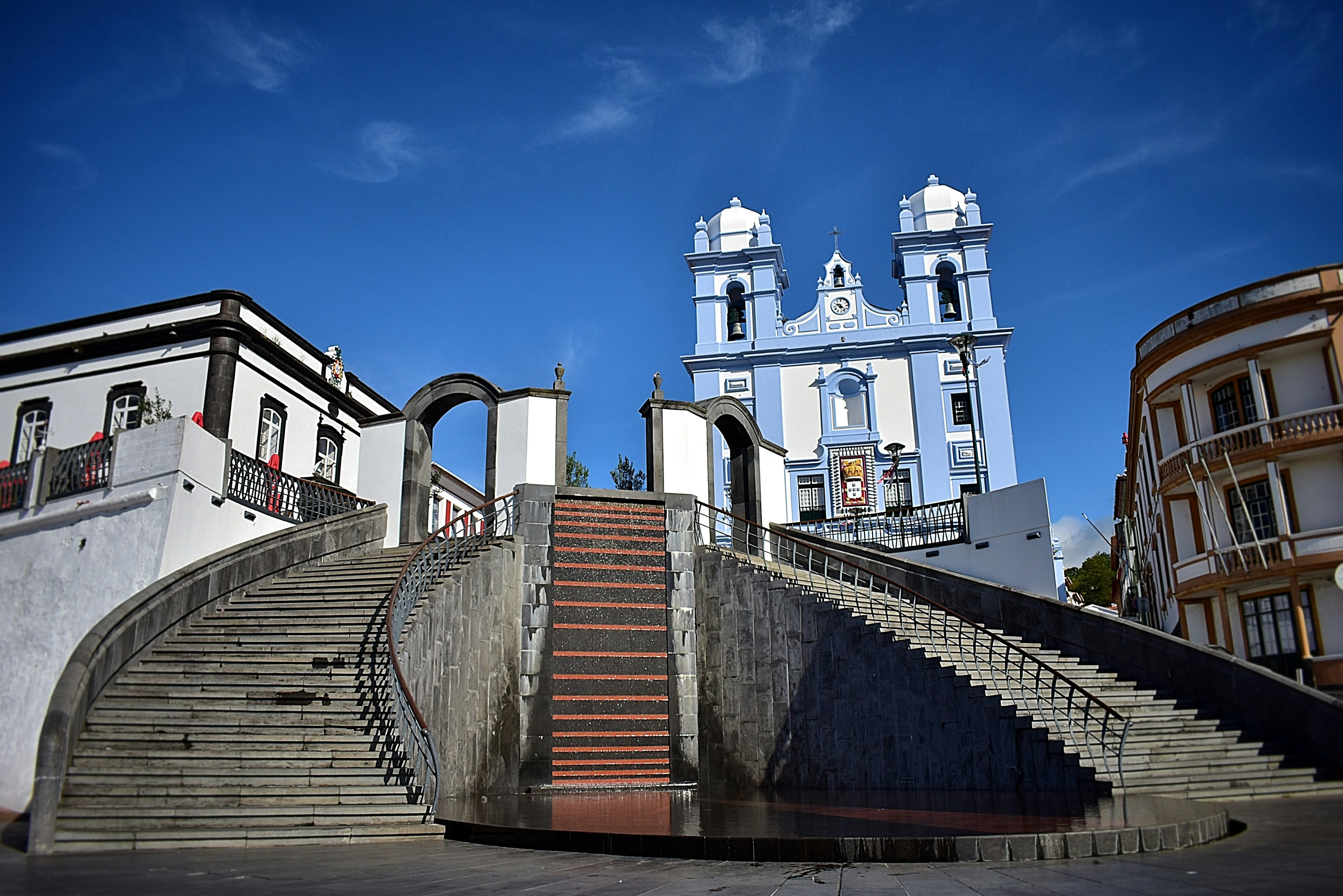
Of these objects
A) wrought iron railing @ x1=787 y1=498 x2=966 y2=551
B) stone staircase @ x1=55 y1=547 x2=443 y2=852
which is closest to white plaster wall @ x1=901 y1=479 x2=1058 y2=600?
wrought iron railing @ x1=787 y1=498 x2=966 y2=551

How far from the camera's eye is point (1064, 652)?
15602mm

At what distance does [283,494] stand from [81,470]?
3557 mm

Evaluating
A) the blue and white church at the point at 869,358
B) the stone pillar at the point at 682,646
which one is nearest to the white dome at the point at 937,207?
the blue and white church at the point at 869,358

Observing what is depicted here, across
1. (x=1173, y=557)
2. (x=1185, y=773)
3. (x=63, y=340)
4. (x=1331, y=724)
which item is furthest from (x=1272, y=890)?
(x=63, y=340)

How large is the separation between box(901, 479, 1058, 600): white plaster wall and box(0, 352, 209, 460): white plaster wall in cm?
1741

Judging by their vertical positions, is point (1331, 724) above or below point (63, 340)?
below

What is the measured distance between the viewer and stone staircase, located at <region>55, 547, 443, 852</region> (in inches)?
358

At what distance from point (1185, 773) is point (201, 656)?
12405 mm

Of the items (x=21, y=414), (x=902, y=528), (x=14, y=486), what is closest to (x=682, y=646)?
(x=902, y=528)

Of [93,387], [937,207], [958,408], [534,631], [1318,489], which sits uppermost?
[937,207]

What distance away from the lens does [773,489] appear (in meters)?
22.6

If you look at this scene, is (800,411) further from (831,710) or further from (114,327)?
(831,710)

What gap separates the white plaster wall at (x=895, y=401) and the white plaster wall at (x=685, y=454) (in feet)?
72.8

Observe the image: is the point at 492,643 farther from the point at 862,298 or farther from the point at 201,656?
the point at 862,298
